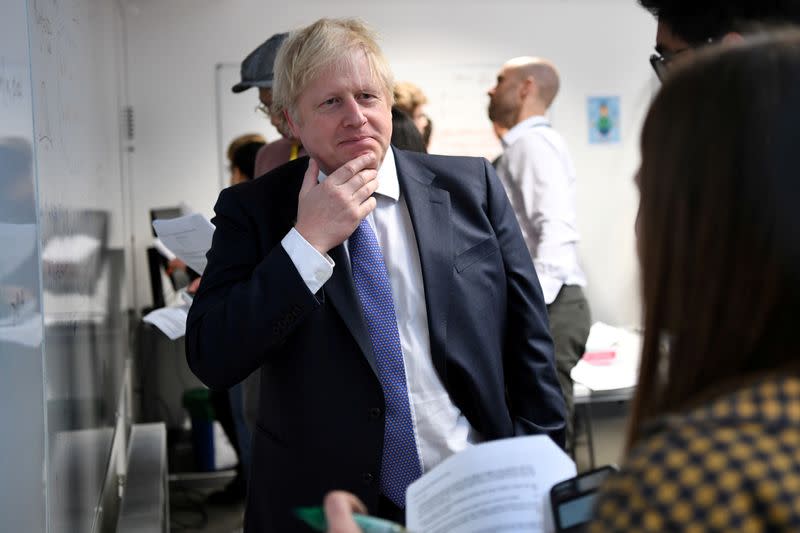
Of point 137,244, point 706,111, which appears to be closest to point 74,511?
point 706,111

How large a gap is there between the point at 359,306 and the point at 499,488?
57 centimetres

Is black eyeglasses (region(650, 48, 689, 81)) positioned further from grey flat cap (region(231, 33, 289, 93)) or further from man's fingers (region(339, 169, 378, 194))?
grey flat cap (region(231, 33, 289, 93))

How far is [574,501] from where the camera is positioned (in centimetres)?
99

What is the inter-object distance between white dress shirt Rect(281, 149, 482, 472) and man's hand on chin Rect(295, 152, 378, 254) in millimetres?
25

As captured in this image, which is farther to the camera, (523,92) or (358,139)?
(523,92)

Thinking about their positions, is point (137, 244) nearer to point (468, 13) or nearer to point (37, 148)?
point (468, 13)

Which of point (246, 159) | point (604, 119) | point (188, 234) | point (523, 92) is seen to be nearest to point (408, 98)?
point (523, 92)

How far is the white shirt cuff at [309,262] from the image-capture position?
1452mm

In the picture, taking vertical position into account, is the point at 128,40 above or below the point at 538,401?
above

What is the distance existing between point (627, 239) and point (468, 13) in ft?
6.37

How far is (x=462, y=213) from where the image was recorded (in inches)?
66.0

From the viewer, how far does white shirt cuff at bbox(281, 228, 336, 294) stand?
1.45 m

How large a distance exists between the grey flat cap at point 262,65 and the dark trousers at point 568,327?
1272 mm

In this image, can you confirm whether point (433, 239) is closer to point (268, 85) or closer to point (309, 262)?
point (309, 262)
